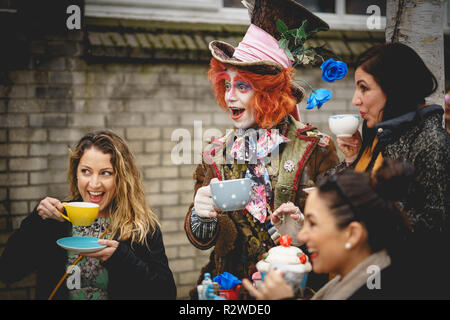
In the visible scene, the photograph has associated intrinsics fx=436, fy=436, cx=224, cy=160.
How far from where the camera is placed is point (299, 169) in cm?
248

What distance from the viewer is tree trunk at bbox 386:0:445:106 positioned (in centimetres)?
257

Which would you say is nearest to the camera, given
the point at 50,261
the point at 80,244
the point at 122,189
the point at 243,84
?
the point at 80,244

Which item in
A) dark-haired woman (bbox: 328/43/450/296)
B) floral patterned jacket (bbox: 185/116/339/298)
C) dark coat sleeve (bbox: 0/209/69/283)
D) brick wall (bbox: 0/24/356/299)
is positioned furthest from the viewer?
brick wall (bbox: 0/24/356/299)

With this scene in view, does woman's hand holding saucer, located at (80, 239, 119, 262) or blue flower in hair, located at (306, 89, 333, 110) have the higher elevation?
blue flower in hair, located at (306, 89, 333, 110)

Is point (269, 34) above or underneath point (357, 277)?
above

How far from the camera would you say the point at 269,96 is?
101 inches

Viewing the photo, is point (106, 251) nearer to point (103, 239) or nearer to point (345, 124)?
point (103, 239)

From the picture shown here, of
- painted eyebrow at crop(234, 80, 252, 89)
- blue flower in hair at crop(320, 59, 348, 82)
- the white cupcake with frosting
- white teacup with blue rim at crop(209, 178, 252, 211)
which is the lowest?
the white cupcake with frosting

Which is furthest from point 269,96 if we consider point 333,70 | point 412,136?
point 412,136

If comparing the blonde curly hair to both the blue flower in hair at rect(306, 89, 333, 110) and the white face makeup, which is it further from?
the blue flower in hair at rect(306, 89, 333, 110)

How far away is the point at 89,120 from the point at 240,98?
286cm

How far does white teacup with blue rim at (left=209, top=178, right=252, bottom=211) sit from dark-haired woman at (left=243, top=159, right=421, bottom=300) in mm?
473

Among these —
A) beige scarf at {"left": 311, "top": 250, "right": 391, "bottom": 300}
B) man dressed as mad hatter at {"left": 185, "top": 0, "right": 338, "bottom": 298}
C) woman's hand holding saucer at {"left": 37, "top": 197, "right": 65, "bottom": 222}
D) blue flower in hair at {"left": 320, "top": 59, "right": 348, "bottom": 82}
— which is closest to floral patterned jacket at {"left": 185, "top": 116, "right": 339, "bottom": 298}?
man dressed as mad hatter at {"left": 185, "top": 0, "right": 338, "bottom": 298}
